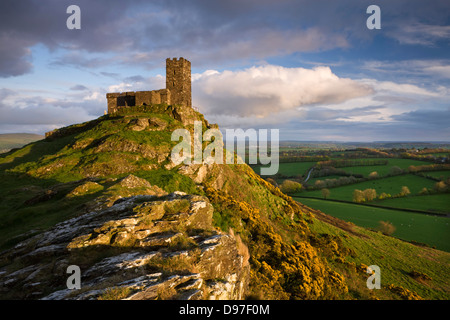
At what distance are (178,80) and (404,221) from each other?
80.6 meters

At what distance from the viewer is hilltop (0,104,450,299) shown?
29.5ft

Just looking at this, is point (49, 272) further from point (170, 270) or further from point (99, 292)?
point (170, 270)

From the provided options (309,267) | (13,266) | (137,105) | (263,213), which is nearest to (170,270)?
(13,266)

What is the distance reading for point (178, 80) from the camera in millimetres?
42438

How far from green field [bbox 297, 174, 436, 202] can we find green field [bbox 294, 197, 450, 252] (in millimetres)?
21345

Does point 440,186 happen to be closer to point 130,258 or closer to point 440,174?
point 440,174

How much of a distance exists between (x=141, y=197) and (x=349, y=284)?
30765 millimetres

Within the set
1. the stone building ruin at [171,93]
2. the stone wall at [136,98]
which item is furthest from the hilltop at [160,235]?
the stone building ruin at [171,93]

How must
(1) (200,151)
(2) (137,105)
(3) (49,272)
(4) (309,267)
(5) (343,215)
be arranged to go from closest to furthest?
(3) (49,272), (4) (309,267), (1) (200,151), (2) (137,105), (5) (343,215)

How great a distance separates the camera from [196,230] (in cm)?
1354

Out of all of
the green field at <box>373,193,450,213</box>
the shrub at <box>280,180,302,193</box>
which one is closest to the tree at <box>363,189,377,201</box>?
the green field at <box>373,193,450,213</box>

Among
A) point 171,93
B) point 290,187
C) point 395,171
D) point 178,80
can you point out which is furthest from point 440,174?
point 171,93

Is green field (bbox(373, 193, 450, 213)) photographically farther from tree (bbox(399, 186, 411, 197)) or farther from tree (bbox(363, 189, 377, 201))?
tree (bbox(399, 186, 411, 197))

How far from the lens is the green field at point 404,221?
57.1m
